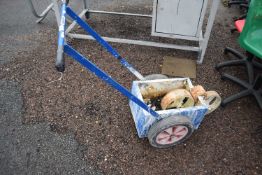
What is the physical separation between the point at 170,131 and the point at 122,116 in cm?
60

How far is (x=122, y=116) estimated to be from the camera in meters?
2.42

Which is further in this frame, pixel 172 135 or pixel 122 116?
pixel 122 116

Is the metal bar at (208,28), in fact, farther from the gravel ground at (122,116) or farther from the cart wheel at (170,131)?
the cart wheel at (170,131)

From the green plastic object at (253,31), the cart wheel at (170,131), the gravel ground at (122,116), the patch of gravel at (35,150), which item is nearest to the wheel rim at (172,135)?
the cart wheel at (170,131)

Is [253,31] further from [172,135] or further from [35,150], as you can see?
[35,150]

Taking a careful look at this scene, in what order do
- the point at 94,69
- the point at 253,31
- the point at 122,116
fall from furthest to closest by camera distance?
1. the point at 122,116
2. the point at 253,31
3. the point at 94,69

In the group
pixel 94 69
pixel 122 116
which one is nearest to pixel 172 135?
pixel 122 116

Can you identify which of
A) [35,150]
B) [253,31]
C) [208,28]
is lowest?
[35,150]

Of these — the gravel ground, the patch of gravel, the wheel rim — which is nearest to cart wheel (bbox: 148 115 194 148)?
the wheel rim

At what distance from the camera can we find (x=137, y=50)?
3.19 m

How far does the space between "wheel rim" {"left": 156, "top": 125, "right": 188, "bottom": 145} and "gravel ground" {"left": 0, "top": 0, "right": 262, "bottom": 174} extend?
0.13 metres

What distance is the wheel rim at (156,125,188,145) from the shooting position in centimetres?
195

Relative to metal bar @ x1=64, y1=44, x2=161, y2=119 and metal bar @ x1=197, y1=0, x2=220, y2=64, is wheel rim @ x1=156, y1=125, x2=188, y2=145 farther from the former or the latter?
metal bar @ x1=197, y1=0, x2=220, y2=64

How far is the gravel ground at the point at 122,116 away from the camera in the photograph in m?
2.09
